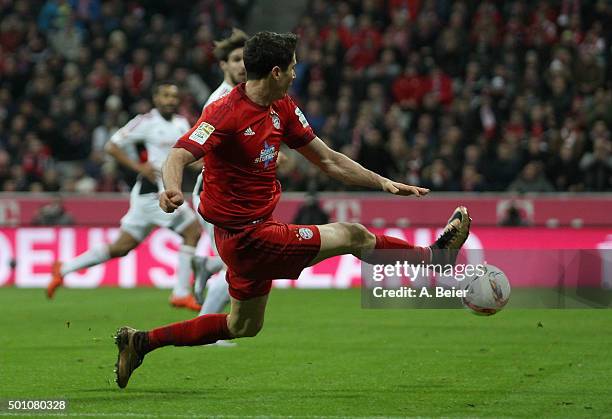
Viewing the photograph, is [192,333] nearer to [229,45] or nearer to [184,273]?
[229,45]

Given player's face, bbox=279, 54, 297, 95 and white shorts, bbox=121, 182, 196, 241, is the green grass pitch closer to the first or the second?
white shorts, bbox=121, 182, 196, 241

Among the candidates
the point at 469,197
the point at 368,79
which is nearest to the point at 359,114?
the point at 368,79

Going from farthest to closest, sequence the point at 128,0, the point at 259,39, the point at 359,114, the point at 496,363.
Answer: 1. the point at 128,0
2. the point at 359,114
3. the point at 496,363
4. the point at 259,39

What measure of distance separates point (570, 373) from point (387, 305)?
533 cm

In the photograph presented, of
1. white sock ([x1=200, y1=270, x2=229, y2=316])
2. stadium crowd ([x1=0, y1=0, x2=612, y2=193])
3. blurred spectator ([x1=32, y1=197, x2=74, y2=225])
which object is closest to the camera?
white sock ([x1=200, y1=270, x2=229, y2=316])

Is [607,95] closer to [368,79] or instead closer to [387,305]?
[368,79]

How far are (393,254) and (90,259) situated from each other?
21.0ft

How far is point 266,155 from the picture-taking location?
6969mm

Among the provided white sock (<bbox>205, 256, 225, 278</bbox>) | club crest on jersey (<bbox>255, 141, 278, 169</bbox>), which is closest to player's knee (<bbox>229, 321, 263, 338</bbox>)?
club crest on jersey (<bbox>255, 141, 278, 169</bbox>)

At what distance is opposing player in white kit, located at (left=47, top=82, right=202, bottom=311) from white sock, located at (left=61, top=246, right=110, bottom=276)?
0.01 meters

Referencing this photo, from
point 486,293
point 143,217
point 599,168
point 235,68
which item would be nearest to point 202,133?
point 486,293

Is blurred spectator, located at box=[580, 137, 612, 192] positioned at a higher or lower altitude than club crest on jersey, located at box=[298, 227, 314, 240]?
higher

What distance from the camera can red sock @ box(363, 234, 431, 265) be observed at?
717cm

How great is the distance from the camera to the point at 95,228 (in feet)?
55.9
